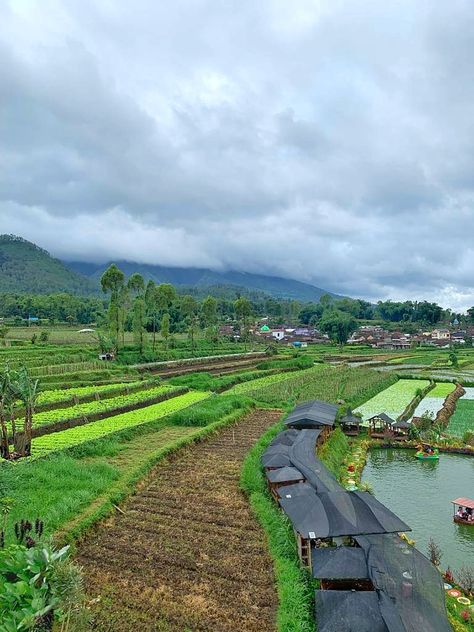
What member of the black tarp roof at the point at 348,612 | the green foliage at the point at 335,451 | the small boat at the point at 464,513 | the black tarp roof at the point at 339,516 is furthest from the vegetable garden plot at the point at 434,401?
the black tarp roof at the point at 348,612

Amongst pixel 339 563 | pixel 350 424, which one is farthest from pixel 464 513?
pixel 350 424

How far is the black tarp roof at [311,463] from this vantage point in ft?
52.5

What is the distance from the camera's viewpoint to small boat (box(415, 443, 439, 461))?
925 inches

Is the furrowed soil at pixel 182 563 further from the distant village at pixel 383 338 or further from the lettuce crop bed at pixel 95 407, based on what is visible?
the distant village at pixel 383 338

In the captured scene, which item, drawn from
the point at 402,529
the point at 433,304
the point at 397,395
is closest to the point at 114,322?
the point at 397,395

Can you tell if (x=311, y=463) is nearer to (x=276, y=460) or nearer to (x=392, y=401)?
(x=276, y=460)

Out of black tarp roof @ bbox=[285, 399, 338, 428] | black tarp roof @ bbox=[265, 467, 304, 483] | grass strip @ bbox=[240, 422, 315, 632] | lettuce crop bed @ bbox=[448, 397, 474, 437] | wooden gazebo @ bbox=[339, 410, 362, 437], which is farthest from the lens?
wooden gazebo @ bbox=[339, 410, 362, 437]

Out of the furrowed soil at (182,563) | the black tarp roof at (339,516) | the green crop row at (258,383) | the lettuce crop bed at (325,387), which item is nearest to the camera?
the furrowed soil at (182,563)

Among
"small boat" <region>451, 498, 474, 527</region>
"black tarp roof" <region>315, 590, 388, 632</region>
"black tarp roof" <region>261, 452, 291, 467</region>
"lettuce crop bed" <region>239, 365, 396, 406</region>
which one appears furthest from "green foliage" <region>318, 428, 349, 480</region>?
"black tarp roof" <region>315, 590, 388, 632</region>

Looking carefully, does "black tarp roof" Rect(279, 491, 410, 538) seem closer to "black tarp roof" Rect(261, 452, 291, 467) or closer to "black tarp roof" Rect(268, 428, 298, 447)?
"black tarp roof" Rect(261, 452, 291, 467)

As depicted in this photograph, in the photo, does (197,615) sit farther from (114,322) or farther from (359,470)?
(114,322)

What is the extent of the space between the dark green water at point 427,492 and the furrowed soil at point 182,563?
18.9 ft

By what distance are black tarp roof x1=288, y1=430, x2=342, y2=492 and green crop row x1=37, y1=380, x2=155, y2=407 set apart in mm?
16562

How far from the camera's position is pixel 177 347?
71125 mm
